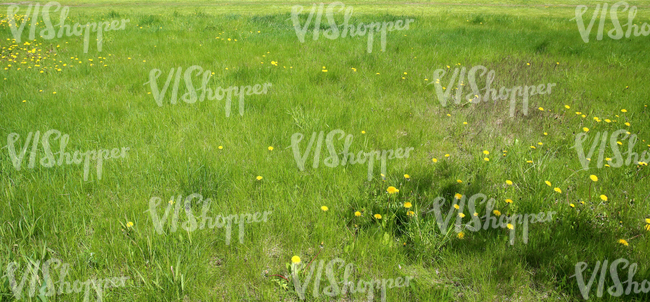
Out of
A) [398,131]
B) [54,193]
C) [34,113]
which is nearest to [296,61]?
[398,131]

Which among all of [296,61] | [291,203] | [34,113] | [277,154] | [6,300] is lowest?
[6,300]

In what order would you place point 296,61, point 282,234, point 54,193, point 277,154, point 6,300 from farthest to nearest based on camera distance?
point 296,61 → point 277,154 → point 54,193 → point 282,234 → point 6,300

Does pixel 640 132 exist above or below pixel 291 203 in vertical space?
above

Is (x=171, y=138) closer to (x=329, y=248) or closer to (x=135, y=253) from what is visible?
(x=135, y=253)

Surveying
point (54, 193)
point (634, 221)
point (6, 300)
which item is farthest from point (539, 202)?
point (54, 193)

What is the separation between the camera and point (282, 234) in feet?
7.51

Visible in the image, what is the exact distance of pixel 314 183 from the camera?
2.83m

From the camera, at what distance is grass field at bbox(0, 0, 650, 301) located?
1.97 meters

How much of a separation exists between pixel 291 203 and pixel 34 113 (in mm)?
3567

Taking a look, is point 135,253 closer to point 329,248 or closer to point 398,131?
point 329,248

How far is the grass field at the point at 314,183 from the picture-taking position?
1969 mm

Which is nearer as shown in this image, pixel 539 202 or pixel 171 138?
pixel 539 202

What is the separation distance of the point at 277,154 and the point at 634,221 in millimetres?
2914

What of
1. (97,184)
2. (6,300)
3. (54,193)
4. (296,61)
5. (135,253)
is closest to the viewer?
(6,300)
